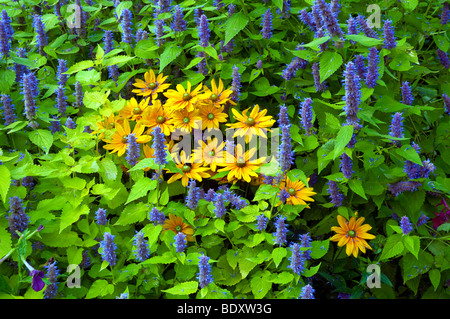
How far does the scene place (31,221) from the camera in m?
1.83

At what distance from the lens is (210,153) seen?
2.14 meters

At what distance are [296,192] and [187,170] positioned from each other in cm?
45

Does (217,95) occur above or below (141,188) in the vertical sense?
above

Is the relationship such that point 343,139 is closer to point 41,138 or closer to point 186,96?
point 186,96

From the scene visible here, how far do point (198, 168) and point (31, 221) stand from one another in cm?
67

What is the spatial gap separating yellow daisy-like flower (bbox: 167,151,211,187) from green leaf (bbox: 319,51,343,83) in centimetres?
59

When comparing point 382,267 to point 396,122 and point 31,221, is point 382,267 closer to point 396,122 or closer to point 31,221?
point 396,122

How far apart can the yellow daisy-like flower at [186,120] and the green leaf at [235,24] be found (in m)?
0.36

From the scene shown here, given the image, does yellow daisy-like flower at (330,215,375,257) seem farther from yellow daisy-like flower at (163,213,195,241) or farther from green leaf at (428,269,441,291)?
yellow daisy-like flower at (163,213,195,241)

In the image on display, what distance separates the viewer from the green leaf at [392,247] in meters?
1.87

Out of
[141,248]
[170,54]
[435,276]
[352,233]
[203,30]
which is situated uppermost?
[203,30]

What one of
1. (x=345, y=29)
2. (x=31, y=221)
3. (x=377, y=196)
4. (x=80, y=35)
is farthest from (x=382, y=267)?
(x=80, y=35)

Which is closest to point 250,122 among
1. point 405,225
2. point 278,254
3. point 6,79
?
point 278,254

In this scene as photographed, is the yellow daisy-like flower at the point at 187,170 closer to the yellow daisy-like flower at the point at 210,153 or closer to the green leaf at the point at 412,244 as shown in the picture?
the yellow daisy-like flower at the point at 210,153
